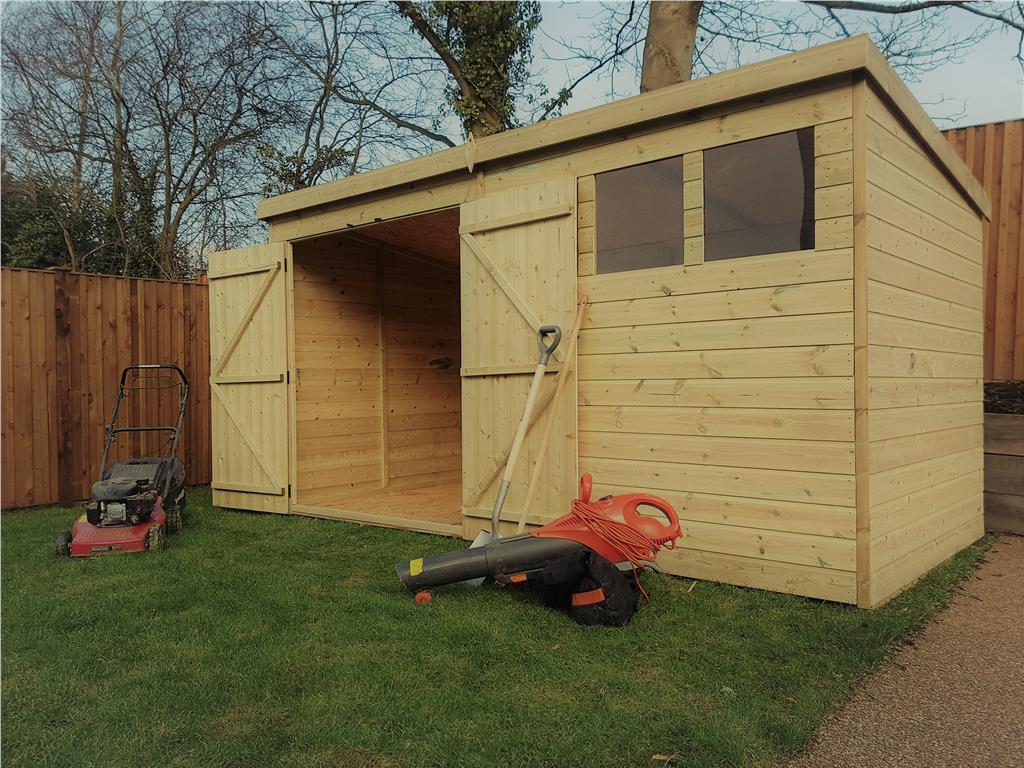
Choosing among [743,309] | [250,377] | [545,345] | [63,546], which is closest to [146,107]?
[250,377]

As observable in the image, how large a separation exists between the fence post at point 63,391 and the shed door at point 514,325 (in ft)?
13.2

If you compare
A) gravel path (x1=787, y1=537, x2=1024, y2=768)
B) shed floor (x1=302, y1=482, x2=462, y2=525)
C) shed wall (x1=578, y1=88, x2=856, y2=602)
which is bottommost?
gravel path (x1=787, y1=537, x2=1024, y2=768)

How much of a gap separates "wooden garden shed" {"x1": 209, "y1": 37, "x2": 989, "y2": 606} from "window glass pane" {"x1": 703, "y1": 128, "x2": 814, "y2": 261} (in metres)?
0.01

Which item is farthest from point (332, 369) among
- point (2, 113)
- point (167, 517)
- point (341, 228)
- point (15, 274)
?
point (2, 113)

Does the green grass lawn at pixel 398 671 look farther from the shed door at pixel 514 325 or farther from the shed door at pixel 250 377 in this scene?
the shed door at pixel 250 377

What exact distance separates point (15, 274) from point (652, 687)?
649 centimetres

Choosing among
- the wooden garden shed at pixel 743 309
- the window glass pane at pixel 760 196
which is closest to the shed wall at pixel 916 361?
the wooden garden shed at pixel 743 309

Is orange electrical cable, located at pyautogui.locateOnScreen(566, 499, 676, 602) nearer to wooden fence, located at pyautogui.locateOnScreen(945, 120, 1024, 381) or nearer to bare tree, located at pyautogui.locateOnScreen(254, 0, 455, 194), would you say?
wooden fence, located at pyautogui.locateOnScreen(945, 120, 1024, 381)

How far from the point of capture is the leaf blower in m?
3.33

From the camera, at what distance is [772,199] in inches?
148

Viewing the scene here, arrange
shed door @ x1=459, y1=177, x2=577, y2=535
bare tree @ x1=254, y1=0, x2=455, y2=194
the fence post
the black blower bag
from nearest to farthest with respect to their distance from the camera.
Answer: the black blower bag
shed door @ x1=459, y1=177, x2=577, y2=535
the fence post
bare tree @ x1=254, y1=0, x2=455, y2=194

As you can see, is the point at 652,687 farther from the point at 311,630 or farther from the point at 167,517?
the point at 167,517

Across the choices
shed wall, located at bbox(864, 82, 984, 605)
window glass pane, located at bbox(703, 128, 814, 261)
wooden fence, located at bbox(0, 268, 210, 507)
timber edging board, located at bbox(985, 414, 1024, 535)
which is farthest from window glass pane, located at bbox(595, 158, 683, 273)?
wooden fence, located at bbox(0, 268, 210, 507)

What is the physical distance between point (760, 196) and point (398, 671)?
9.30 feet
